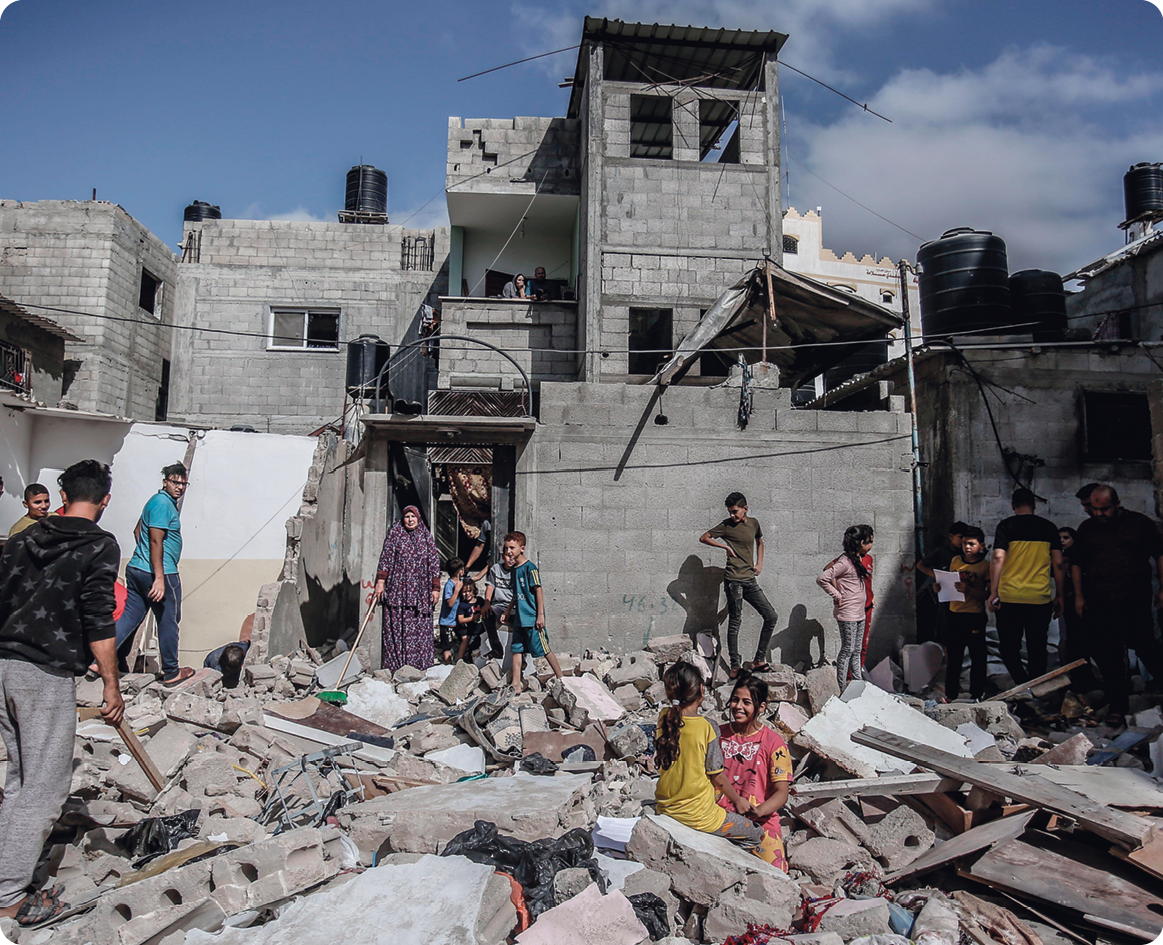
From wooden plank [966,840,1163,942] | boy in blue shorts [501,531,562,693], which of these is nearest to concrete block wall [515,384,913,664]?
boy in blue shorts [501,531,562,693]

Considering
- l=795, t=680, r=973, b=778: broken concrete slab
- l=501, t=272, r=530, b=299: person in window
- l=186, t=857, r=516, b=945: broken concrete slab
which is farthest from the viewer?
l=501, t=272, r=530, b=299: person in window

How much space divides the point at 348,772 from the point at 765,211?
448 inches

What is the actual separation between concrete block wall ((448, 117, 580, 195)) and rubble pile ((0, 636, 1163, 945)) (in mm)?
11208

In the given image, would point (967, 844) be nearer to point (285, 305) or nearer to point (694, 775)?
point (694, 775)

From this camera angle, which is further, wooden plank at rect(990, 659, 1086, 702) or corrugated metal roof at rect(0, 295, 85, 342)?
corrugated metal roof at rect(0, 295, 85, 342)

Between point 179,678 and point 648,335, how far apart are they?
9.04m

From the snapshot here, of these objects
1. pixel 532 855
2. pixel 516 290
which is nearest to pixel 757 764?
pixel 532 855

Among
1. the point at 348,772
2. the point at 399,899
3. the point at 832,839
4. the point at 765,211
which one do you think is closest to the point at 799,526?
the point at 832,839

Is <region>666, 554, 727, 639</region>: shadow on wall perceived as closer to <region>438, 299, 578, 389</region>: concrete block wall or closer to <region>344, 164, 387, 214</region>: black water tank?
<region>438, 299, 578, 389</region>: concrete block wall

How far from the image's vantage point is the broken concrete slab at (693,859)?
3.28 m

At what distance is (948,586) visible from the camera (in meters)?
6.92

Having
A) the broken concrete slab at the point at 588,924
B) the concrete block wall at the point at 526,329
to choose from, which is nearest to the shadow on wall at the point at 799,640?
the broken concrete slab at the point at 588,924

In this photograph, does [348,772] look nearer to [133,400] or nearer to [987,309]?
[987,309]

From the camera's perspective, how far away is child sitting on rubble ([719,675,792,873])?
385 cm
